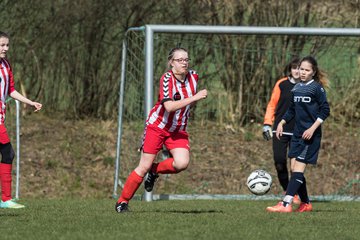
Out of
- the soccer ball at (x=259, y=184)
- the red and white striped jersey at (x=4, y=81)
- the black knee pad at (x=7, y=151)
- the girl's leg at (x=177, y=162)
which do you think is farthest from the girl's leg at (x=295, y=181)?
the red and white striped jersey at (x=4, y=81)

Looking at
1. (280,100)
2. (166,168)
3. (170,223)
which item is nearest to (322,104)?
(166,168)

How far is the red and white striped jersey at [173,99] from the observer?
9.09 meters

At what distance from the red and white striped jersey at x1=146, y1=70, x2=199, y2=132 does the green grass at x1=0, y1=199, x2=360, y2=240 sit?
0.89m

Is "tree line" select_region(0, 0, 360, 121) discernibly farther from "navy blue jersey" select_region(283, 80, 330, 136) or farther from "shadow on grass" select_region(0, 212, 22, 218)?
"shadow on grass" select_region(0, 212, 22, 218)

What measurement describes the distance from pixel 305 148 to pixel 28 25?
7.44m

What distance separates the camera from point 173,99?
9094mm

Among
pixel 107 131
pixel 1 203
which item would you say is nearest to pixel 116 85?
pixel 107 131

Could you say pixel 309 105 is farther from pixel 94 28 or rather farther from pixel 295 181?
pixel 94 28

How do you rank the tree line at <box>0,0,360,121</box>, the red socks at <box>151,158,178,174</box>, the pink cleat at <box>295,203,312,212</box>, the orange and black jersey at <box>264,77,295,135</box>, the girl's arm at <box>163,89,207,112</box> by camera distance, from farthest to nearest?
the tree line at <box>0,0,360,121</box>, the orange and black jersey at <box>264,77,295,135</box>, the pink cleat at <box>295,203,312,212</box>, the red socks at <box>151,158,178,174</box>, the girl's arm at <box>163,89,207,112</box>

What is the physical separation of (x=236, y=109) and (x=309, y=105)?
17.4 ft

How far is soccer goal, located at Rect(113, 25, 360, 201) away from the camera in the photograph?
14188 millimetres

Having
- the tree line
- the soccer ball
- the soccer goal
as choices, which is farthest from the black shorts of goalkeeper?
the tree line

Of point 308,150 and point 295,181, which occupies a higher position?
point 308,150

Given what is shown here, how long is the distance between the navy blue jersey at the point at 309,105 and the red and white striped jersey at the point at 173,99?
1.23m
